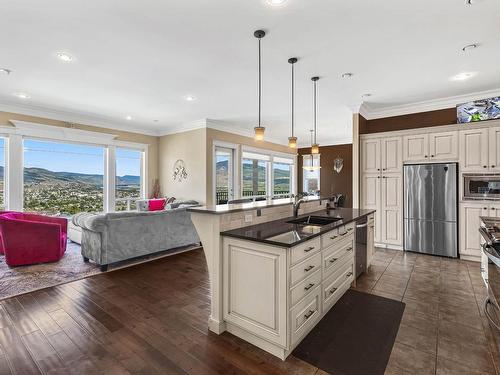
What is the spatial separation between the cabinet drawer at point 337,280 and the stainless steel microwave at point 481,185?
284 centimetres

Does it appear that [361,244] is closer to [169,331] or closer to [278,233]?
[278,233]

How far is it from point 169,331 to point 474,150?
526 cm

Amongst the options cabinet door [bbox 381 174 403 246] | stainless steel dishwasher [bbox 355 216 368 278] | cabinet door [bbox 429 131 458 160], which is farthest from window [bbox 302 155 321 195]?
stainless steel dishwasher [bbox 355 216 368 278]

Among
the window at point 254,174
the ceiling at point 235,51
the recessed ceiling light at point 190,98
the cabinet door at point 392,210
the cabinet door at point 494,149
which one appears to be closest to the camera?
the ceiling at point 235,51

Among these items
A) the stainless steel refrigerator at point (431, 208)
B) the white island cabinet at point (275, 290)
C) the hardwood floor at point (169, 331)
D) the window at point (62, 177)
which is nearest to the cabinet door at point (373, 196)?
the stainless steel refrigerator at point (431, 208)

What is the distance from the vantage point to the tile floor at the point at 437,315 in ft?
6.29

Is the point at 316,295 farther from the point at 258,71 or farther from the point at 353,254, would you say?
the point at 258,71

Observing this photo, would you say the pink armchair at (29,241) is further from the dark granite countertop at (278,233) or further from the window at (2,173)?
the dark granite countertop at (278,233)

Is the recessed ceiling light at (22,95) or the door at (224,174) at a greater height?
the recessed ceiling light at (22,95)

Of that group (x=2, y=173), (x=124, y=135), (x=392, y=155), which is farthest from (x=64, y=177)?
(x=392, y=155)

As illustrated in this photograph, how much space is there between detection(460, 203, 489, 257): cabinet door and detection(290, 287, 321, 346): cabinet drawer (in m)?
3.61

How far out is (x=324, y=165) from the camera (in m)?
9.55

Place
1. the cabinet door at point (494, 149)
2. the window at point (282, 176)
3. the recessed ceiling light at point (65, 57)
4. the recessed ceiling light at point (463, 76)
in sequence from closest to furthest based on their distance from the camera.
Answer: the recessed ceiling light at point (65, 57)
the recessed ceiling light at point (463, 76)
the cabinet door at point (494, 149)
the window at point (282, 176)

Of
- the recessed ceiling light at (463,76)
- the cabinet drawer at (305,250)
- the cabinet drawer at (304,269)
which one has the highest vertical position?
the recessed ceiling light at (463,76)
